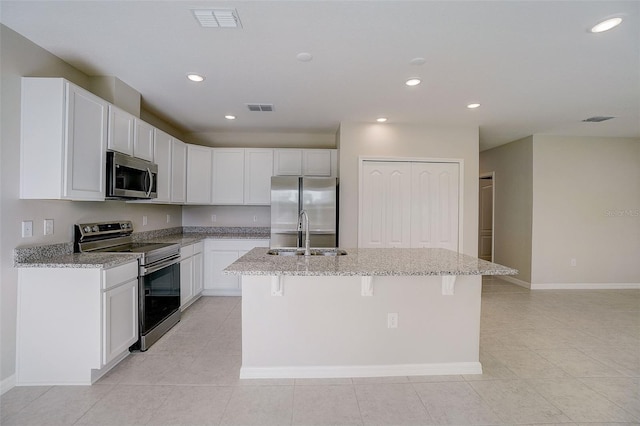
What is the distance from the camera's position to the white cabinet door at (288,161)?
467cm

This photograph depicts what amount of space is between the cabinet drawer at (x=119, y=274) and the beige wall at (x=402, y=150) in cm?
256

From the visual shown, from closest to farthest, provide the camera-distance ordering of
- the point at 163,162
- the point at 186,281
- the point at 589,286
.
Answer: the point at 163,162 → the point at 186,281 → the point at 589,286

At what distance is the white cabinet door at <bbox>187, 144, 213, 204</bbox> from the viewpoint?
446cm

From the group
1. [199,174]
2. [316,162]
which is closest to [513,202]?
[316,162]

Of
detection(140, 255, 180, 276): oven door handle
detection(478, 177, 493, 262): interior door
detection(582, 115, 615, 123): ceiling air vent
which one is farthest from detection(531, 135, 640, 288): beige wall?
detection(140, 255, 180, 276): oven door handle

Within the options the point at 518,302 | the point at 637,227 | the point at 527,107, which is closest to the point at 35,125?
the point at 527,107

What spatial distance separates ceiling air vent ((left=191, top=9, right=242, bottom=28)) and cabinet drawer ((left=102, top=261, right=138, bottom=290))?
1917 millimetres

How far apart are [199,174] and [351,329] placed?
3.38 metres

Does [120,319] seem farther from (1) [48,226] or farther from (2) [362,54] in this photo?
(2) [362,54]

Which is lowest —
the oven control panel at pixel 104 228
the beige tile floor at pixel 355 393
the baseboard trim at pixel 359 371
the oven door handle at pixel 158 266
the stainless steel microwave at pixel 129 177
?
the beige tile floor at pixel 355 393

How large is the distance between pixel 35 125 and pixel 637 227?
8.04m

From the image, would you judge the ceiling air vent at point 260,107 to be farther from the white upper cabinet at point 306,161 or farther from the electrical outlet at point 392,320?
the electrical outlet at point 392,320

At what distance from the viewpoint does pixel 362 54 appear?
241cm

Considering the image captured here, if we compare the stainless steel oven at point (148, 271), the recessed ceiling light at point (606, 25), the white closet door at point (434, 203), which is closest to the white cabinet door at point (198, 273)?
the stainless steel oven at point (148, 271)
